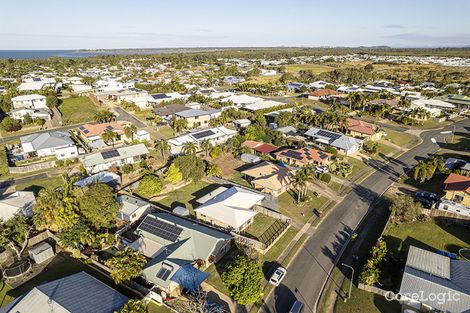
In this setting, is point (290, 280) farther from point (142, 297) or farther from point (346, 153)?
point (346, 153)

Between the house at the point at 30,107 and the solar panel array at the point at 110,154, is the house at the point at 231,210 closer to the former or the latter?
the solar panel array at the point at 110,154

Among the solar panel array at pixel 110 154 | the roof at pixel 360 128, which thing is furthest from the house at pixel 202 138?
the roof at pixel 360 128

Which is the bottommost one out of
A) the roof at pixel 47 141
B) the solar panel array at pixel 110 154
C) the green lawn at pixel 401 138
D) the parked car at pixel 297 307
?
the parked car at pixel 297 307

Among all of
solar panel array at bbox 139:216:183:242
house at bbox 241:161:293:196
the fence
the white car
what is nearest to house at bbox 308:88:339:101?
house at bbox 241:161:293:196

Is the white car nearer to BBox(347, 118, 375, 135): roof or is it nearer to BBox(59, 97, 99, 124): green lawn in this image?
BBox(347, 118, 375, 135): roof

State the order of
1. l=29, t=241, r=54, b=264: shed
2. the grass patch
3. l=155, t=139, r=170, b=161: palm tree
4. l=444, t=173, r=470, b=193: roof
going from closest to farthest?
1. l=29, t=241, r=54, b=264: shed
2. the grass patch
3. l=444, t=173, r=470, b=193: roof
4. l=155, t=139, r=170, b=161: palm tree
